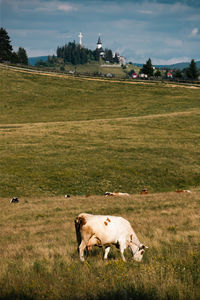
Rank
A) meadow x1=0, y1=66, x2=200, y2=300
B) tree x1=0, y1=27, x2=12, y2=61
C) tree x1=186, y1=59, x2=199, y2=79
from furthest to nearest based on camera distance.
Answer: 1. tree x1=0, y1=27, x2=12, y2=61
2. tree x1=186, y1=59, x2=199, y2=79
3. meadow x1=0, y1=66, x2=200, y2=300

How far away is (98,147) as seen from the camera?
144ft

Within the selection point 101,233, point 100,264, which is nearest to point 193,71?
point 101,233

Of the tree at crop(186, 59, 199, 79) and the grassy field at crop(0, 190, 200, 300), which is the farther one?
the tree at crop(186, 59, 199, 79)

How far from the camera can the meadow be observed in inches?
303

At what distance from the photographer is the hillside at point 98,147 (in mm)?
32531

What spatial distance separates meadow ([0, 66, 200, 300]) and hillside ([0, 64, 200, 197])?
125 mm

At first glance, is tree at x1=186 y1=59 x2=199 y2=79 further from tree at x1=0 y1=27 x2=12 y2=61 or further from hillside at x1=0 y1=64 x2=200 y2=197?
tree at x1=0 y1=27 x2=12 y2=61

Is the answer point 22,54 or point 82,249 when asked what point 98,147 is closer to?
point 82,249

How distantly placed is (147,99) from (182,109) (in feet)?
60.1

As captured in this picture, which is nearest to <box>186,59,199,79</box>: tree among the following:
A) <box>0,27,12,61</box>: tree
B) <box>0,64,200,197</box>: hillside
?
<box>0,64,200,197</box>: hillside

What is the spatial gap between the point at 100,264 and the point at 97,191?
22.0 metres

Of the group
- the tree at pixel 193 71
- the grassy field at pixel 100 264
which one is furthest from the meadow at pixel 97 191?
the tree at pixel 193 71

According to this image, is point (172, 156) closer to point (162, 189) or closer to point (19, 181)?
point (162, 189)

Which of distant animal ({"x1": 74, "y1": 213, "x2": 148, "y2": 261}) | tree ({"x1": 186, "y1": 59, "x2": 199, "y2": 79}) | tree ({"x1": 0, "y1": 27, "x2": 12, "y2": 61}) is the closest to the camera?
distant animal ({"x1": 74, "y1": 213, "x2": 148, "y2": 261})
